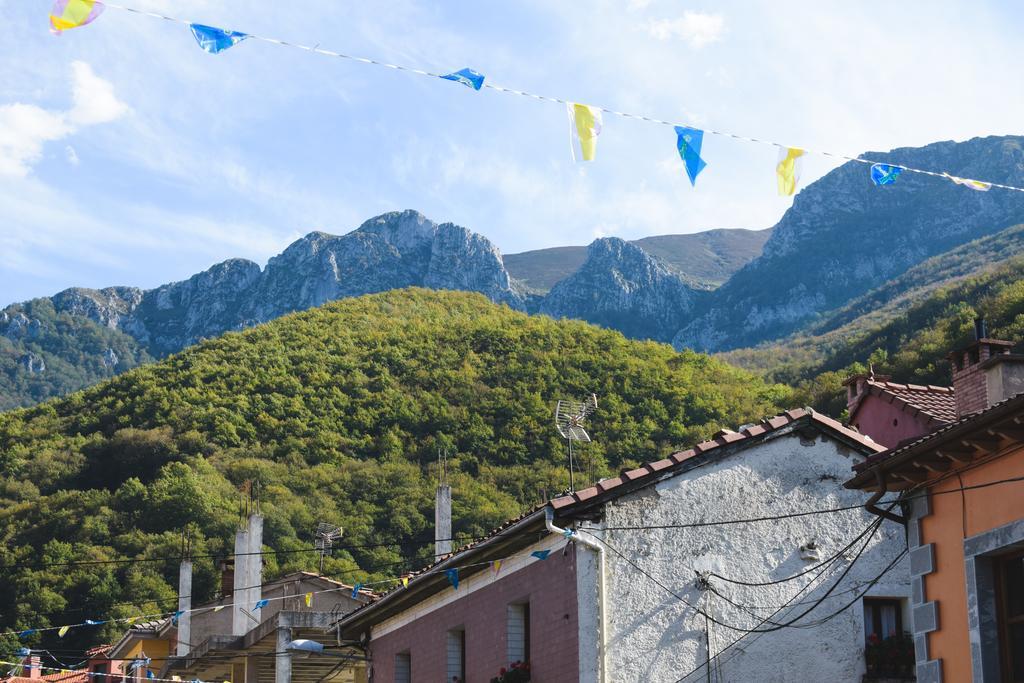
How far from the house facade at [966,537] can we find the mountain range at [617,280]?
129m

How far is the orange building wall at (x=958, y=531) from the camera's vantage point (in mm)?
11203

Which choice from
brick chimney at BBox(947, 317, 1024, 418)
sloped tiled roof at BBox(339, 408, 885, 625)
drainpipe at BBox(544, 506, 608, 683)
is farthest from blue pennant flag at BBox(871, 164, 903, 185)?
drainpipe at BBox(544, 506, 608, 683)

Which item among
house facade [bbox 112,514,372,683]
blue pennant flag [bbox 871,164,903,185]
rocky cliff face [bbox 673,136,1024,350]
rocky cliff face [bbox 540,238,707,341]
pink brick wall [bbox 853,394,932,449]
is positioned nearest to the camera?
blue pennant flag [bbox 871,164,903,185]

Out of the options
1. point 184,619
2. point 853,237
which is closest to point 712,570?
point 184,619

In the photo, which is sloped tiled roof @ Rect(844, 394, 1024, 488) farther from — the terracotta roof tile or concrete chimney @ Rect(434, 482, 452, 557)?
concrete chimney @ Rect(434, 482, 452, 557)

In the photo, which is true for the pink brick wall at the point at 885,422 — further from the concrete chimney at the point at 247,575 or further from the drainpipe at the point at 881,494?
the concrete chimney at the point at 247,575

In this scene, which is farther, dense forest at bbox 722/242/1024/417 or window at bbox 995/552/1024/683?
dense forest at bbox 722/242/1024/417

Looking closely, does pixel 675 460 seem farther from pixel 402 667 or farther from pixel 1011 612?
pixel 402 667

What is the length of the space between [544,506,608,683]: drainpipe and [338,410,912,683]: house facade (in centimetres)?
2

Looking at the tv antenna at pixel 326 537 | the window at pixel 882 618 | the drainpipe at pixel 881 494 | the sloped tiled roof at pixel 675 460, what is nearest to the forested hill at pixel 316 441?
the tv antenna at pixel 326 537

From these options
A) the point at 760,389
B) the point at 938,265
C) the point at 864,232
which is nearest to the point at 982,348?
the point at 760,389

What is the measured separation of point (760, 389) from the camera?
2975 inches

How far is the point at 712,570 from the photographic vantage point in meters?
17.2

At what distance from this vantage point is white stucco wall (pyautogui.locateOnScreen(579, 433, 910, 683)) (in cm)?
1669
